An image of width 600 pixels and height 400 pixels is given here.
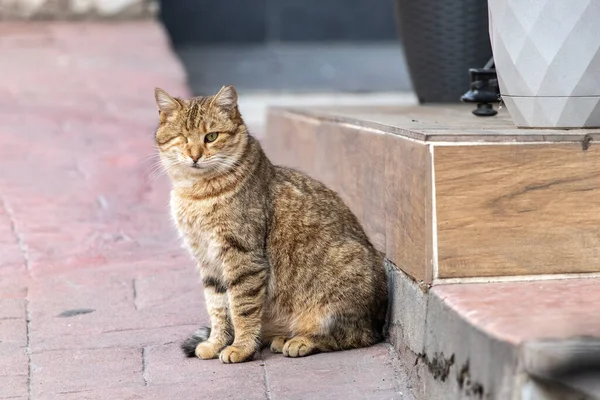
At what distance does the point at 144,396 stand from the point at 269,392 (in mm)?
371

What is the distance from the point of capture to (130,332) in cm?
345

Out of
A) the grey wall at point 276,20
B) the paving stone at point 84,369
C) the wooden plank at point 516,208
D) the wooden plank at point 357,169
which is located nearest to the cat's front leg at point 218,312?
the paving stone at point 84,369

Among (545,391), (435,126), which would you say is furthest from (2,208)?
(545,391)

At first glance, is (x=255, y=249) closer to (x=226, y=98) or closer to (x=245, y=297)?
(x=245, y=297)

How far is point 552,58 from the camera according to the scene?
9.68 ft

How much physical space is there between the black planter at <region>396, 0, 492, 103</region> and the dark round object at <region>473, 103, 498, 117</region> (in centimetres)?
106

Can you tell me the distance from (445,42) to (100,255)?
2049 mm

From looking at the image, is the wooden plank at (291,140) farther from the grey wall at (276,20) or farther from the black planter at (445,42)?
the grey wall at (276,20)

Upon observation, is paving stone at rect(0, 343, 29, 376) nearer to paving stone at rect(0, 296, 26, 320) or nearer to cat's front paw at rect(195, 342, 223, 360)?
paving stone at rect(0, 296, 26, 320)

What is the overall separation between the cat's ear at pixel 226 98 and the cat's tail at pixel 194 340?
771mm

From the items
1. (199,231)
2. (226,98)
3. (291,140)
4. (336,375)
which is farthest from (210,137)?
(291,140)

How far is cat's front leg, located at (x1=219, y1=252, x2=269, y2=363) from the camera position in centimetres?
317

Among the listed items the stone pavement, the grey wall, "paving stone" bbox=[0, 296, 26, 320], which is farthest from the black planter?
the grey wall

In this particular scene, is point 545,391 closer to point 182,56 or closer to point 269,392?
point 269,392
